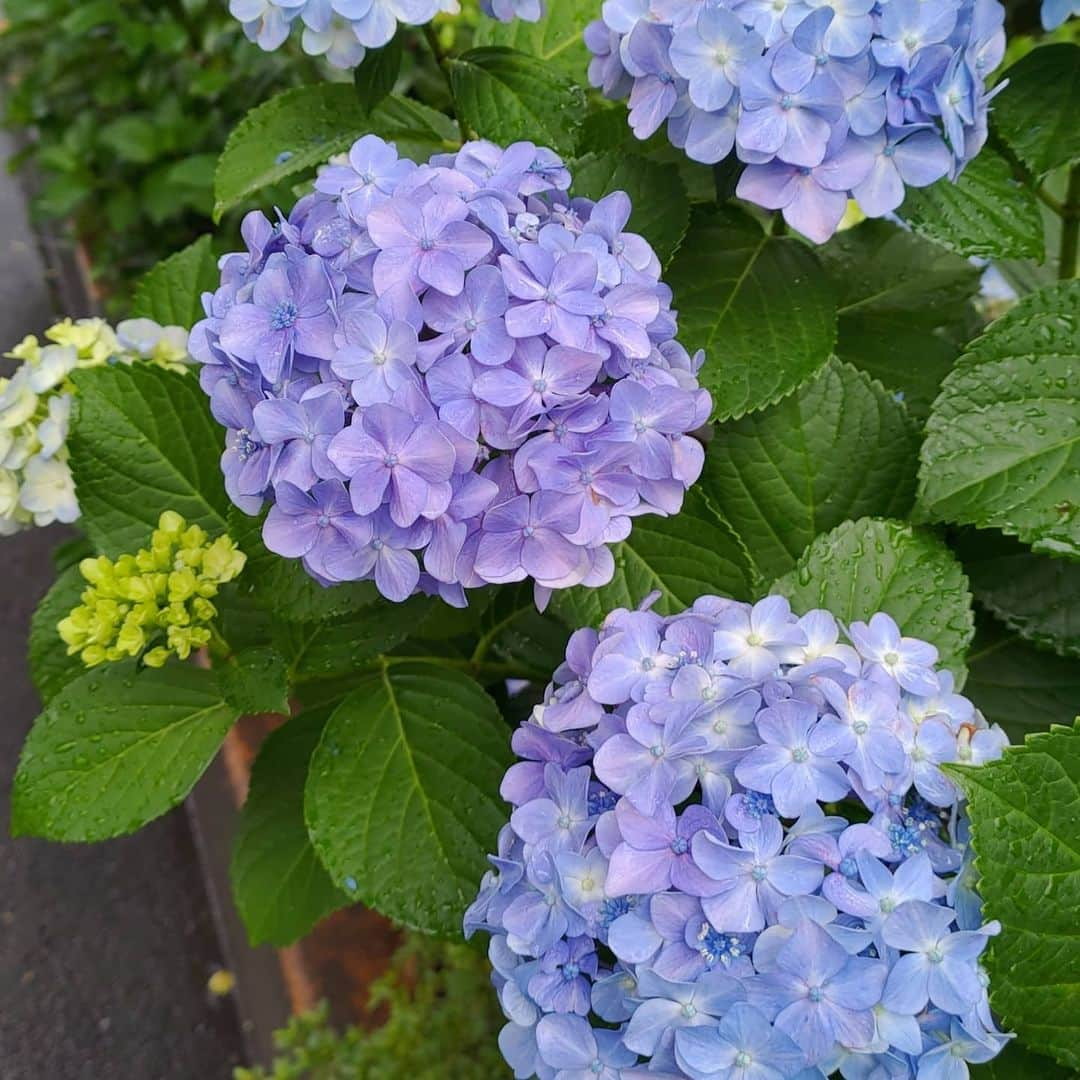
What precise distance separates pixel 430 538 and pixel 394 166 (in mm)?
255

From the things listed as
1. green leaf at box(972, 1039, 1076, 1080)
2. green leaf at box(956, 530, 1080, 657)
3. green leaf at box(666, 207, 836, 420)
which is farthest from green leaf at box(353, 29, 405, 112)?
green leaf at box(972, 1039, 1076, 1080)

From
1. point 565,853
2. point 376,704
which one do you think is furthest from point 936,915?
point 376,704

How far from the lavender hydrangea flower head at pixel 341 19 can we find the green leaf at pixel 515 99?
0.06m

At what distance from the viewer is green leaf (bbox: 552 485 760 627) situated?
31.7 inches

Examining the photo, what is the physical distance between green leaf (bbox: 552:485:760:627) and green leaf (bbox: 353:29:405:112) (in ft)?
1.26

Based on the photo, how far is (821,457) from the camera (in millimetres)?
884

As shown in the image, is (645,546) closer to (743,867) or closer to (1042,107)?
(743,867)

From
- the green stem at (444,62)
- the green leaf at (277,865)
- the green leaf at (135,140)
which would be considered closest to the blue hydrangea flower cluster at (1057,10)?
the green stem at (444,62)

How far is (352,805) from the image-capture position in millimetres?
852

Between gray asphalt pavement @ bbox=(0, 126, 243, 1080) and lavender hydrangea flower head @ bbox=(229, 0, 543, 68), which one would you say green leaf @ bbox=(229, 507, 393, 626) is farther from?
gray asphalt pavement @ bbox=(0, 126, 243, 1080)

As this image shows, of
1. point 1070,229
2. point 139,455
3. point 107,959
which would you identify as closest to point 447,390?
point 139,455

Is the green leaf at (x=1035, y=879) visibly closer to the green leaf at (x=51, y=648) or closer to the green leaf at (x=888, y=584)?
the green leaf at (x=888, y=584)

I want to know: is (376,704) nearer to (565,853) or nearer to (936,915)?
(565,853)

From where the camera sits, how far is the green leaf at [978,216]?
82cm
